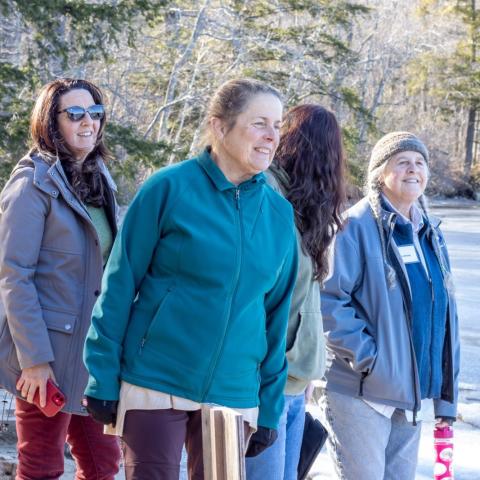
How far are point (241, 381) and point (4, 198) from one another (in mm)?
1234

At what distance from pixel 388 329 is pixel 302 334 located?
0.47 meters

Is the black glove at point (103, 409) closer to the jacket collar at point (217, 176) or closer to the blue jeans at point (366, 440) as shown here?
the jacket collar at point (217, 176)

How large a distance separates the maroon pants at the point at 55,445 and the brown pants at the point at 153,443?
0.81m

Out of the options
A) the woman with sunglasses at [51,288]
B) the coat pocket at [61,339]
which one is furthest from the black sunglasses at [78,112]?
the coat pocket at [61,339]

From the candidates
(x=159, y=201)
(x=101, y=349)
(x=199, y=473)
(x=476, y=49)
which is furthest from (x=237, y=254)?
(x=476, y=49)

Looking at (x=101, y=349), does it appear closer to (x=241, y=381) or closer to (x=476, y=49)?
(x=241, y=381)

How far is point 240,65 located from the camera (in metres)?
22.0

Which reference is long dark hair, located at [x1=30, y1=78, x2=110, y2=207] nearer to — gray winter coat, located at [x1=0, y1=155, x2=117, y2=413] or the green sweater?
gray winter coat, located at [x1=0, y1=155, x2=117, y2=413]

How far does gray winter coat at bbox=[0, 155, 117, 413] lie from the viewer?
11.1ft

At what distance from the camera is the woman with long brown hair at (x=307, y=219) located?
3.34 m

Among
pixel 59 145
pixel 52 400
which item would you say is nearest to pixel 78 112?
pixel 59 145

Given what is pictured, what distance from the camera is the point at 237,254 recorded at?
109 inches

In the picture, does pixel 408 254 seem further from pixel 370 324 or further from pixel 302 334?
pixel 302 334

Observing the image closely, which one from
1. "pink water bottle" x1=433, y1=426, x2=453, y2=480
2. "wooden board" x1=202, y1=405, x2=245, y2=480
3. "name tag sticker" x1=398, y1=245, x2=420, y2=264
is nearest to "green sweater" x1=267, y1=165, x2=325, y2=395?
"name tag sticker" x1=398, y1=245, x2=420, y2=264
